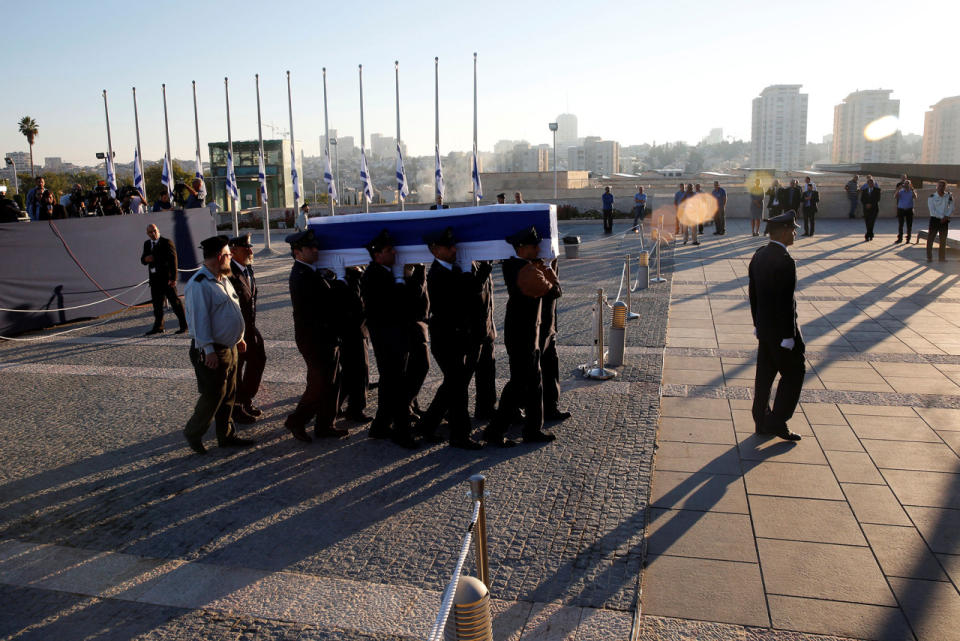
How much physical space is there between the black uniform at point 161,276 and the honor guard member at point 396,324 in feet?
22.2

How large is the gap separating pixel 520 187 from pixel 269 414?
42.0 m

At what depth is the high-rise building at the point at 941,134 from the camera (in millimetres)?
159250

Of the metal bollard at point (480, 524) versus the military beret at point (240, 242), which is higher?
the military beret at point (240, 242)

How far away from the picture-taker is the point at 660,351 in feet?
31.8

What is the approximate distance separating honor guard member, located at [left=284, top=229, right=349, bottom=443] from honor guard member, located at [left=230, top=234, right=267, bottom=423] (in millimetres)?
730

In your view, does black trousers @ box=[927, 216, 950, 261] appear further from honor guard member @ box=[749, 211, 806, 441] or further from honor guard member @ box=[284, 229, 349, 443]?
honor guard member @ box=[284, 229, 349, 443]

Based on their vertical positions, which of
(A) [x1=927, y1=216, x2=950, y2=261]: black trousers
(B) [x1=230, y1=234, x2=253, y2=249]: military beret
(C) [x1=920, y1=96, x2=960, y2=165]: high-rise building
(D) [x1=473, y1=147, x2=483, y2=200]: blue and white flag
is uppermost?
(C) [x1=920, y1=96, x2=960, y2=165]: high-rise building

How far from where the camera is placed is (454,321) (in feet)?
20.3

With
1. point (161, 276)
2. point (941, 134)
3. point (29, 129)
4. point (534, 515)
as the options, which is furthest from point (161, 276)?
point (941, 134)

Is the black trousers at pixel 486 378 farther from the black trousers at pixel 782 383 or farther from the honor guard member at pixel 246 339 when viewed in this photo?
the black trousers at pixel 782 383

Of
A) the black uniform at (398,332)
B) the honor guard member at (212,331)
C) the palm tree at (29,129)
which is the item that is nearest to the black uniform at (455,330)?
the black uniform at (398,332)

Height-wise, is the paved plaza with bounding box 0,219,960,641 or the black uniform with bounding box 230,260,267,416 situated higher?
the black uniform with bounding box 230,260,267,416

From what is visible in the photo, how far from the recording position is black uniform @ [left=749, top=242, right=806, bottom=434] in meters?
6.21

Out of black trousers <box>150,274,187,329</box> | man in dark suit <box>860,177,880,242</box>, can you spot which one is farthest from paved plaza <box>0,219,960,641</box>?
man in dark suit <box>860,177,880,242</box>
